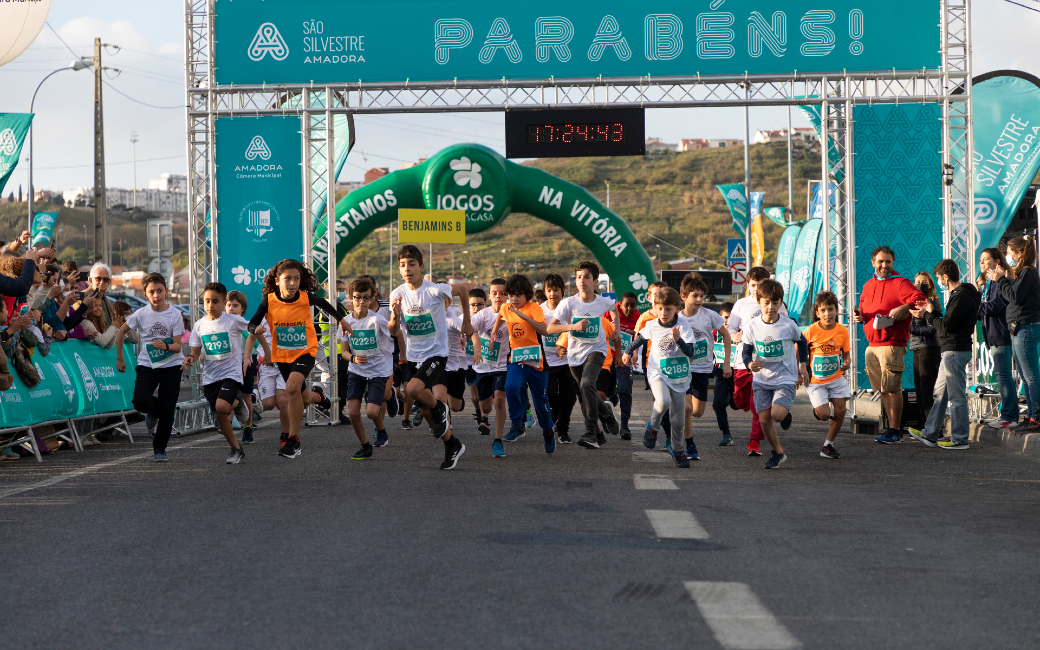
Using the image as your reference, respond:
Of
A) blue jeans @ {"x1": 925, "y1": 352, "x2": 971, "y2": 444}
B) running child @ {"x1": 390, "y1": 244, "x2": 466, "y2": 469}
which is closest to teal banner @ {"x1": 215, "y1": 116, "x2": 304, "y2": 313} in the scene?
running child @ {"x1": 390, "y1": 244, "x2": 466, "y2": 469}

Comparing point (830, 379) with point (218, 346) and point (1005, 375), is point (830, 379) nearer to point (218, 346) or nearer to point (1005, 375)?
point (1005, 375)

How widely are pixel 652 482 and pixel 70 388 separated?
261 inches

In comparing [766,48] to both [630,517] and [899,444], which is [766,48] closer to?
[899,444]

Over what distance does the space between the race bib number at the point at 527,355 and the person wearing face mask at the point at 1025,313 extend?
4.93m

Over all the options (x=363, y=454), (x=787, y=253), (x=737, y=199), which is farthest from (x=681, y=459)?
(x=737, y=199)

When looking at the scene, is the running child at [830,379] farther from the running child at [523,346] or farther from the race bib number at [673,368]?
the running child at [523,346]

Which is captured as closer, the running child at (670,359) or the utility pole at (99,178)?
the running child at (670,359)

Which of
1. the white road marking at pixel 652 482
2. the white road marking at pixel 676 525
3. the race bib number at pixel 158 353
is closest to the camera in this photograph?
the white road marking at pixel 676 525

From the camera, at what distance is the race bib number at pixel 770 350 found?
10.4 meters

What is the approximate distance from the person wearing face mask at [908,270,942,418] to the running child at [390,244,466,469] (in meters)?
5.25

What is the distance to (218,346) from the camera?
10.9m

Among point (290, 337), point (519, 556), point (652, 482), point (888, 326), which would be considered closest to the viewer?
point (519, 556)

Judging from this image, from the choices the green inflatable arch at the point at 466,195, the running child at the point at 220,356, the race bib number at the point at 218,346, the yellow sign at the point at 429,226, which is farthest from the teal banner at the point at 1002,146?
the race bib number at the point at 218,346

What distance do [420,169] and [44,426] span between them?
39.3ft
